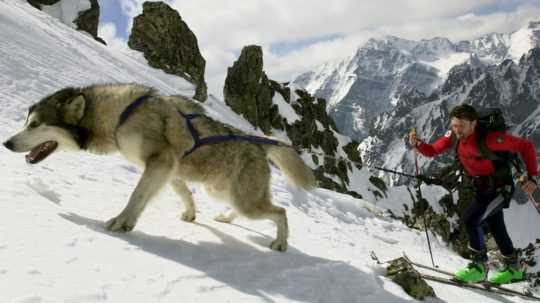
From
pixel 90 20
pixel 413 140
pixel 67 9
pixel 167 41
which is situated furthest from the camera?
pixel 90 20

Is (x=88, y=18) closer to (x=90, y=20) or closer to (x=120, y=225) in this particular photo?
(x=90, y=20)

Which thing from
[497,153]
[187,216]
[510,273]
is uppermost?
[497,153]

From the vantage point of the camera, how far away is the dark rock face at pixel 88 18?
157 ft

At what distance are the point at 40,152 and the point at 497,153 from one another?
7.20 m

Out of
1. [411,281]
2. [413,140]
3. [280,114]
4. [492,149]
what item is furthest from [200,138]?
[280,114]

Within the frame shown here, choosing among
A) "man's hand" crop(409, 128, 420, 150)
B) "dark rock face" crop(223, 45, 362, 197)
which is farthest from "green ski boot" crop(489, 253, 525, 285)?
"dark rock face" crop(223, 45, 362, 197)

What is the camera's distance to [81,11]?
49.6 meters

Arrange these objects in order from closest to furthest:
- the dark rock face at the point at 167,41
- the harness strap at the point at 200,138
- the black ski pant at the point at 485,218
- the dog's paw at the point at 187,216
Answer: the harness strap at the point at 200,138 → the black ski pant at the point at 485,218 → the dog's paw at the point at 187,216 → the dark rock face at the point at 167,41

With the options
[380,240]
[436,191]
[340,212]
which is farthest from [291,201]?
[436,191]

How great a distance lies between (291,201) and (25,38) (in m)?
14.8

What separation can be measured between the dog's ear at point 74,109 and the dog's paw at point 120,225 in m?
1.56

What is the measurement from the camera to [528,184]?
23.5 feet

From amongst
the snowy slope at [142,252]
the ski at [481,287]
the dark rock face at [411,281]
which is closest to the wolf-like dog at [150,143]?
the snowy slope at [142,252]

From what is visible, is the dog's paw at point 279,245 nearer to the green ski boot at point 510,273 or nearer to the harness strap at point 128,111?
the harness strap at point 128,111
